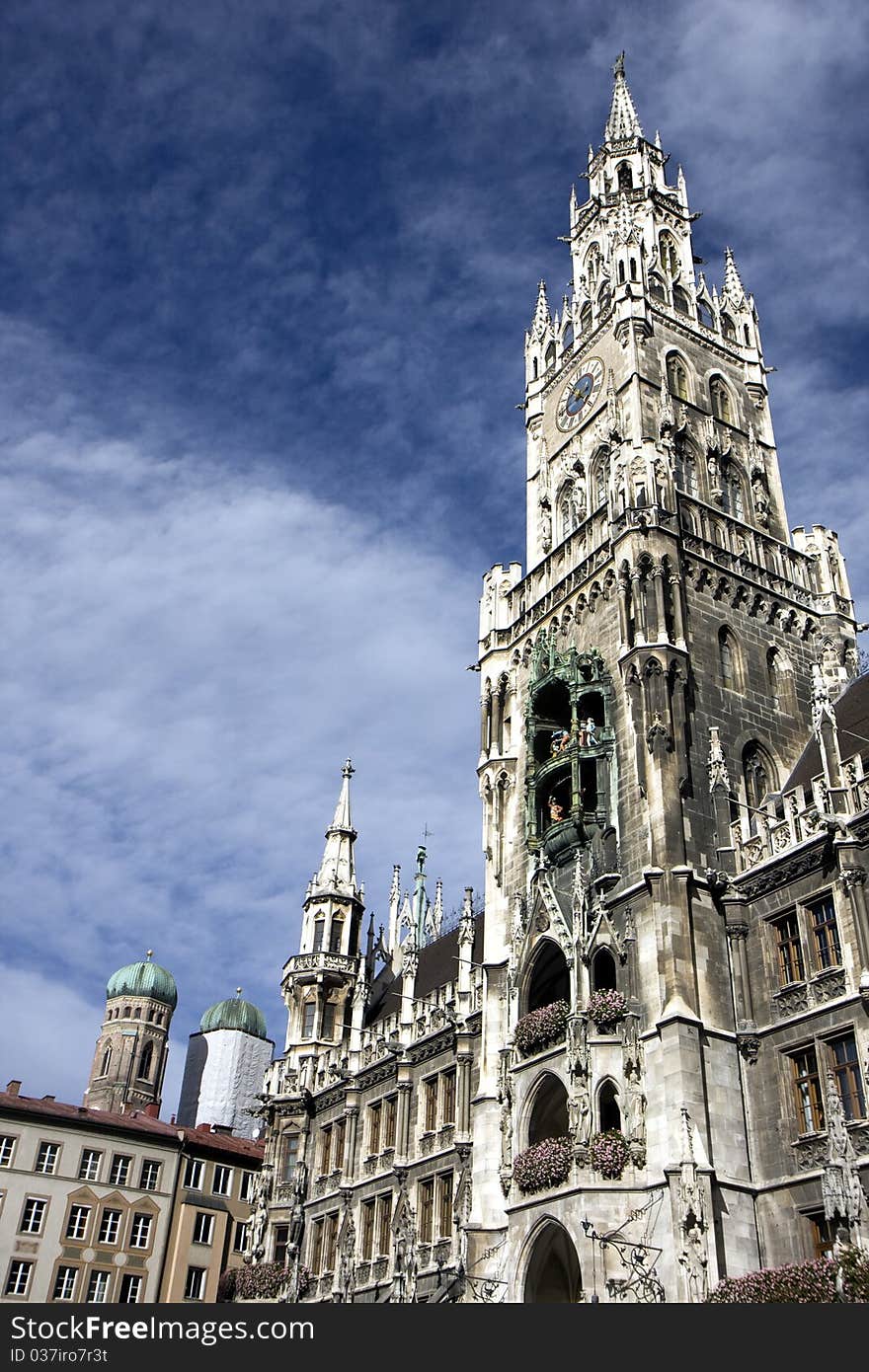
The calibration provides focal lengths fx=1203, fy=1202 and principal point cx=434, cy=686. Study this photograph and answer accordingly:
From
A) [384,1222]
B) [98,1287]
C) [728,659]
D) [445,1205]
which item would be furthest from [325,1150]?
[728,659]

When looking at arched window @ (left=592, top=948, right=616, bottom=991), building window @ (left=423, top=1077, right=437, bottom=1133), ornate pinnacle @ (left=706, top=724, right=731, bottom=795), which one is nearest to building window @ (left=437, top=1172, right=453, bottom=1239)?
building window @ (left=423, top=1077, right=437, bottom=1133)

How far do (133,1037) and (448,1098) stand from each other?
84176 mm

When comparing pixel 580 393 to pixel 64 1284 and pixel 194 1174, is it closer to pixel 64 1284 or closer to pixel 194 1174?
pixel 194 1174

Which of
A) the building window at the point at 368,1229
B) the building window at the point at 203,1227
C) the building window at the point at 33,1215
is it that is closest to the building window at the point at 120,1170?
the building window at the point at 33,1215

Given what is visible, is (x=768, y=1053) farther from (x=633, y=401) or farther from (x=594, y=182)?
(x=594, y=182)

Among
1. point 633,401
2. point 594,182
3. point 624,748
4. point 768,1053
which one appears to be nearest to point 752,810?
point 624,748

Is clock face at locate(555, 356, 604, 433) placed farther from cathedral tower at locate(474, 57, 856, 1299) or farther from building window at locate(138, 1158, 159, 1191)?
building window at locate(138, 1158, 159, 1191)

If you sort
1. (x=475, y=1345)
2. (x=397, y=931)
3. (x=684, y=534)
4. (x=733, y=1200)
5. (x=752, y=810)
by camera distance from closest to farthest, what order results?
(x=475, y=1345)
(x=733, y=1200)
(x=752, y=810)
(x=684, y=534)
(x=397, y=931)

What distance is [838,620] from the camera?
40750 millimetres

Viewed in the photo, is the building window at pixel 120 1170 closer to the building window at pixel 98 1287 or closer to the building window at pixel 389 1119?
the building window at pixel 98 1287

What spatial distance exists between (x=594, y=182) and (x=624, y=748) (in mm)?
32339

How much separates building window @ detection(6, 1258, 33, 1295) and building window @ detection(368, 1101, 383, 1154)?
1776 cm

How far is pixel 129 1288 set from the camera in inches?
2108

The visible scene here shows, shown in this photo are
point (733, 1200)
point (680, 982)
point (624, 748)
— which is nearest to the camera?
point (733, 1200)
